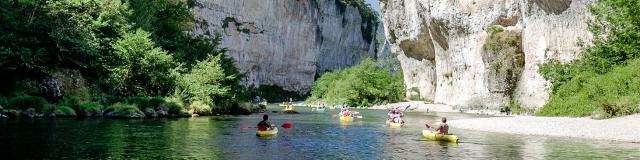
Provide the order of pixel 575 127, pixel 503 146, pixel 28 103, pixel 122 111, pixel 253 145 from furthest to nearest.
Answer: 1. pixel 122 111
2. pixel 28 103
3. pixel 575 127
4. pixel 503 146
5. pixel 253 145

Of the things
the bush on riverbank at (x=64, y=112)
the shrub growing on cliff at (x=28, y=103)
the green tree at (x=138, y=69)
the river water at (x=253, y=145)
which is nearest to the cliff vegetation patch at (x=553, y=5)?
the river water at (x=253, y=145)

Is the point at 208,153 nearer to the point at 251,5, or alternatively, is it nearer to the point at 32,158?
the point at 32,158

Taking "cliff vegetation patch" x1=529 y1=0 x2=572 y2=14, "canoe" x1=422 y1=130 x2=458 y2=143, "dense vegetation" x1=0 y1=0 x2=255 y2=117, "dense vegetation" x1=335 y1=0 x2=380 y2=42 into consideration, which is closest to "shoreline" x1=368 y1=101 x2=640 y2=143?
"canoe" x1=422 y1=130 x2=458 y2=143

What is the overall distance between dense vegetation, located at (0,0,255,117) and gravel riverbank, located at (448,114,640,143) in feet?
62.3

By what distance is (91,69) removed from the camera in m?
39.5

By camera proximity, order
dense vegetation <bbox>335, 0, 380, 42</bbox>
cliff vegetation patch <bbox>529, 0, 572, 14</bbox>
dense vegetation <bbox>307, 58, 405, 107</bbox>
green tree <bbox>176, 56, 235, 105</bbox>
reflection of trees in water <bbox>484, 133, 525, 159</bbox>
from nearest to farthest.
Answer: reflection of trees in water <bbox>484, 133, 525, 159</bbox> < green tree <bbox>176, 56, 235, 105</bbox> < cliff vegetation patch <bbox>529, 0, 572, 14</bbox> < dense vegetation <bbox>307, 58, 405, 107</bbox> < dense vegetation <bbox>335, 0, 380, 42</bbox>

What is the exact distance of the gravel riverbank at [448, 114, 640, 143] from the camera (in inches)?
1002

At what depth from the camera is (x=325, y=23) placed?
426ft

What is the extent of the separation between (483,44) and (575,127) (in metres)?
35.6

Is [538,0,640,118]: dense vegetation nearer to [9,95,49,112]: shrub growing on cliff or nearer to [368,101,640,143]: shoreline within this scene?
[368,101,640,143]: shoreline

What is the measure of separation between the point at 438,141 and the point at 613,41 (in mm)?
22132

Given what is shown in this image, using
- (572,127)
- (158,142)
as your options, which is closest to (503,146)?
(572,127)

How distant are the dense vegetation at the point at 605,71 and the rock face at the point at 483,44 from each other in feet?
12.1

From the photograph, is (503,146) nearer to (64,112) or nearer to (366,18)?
(64,112)
